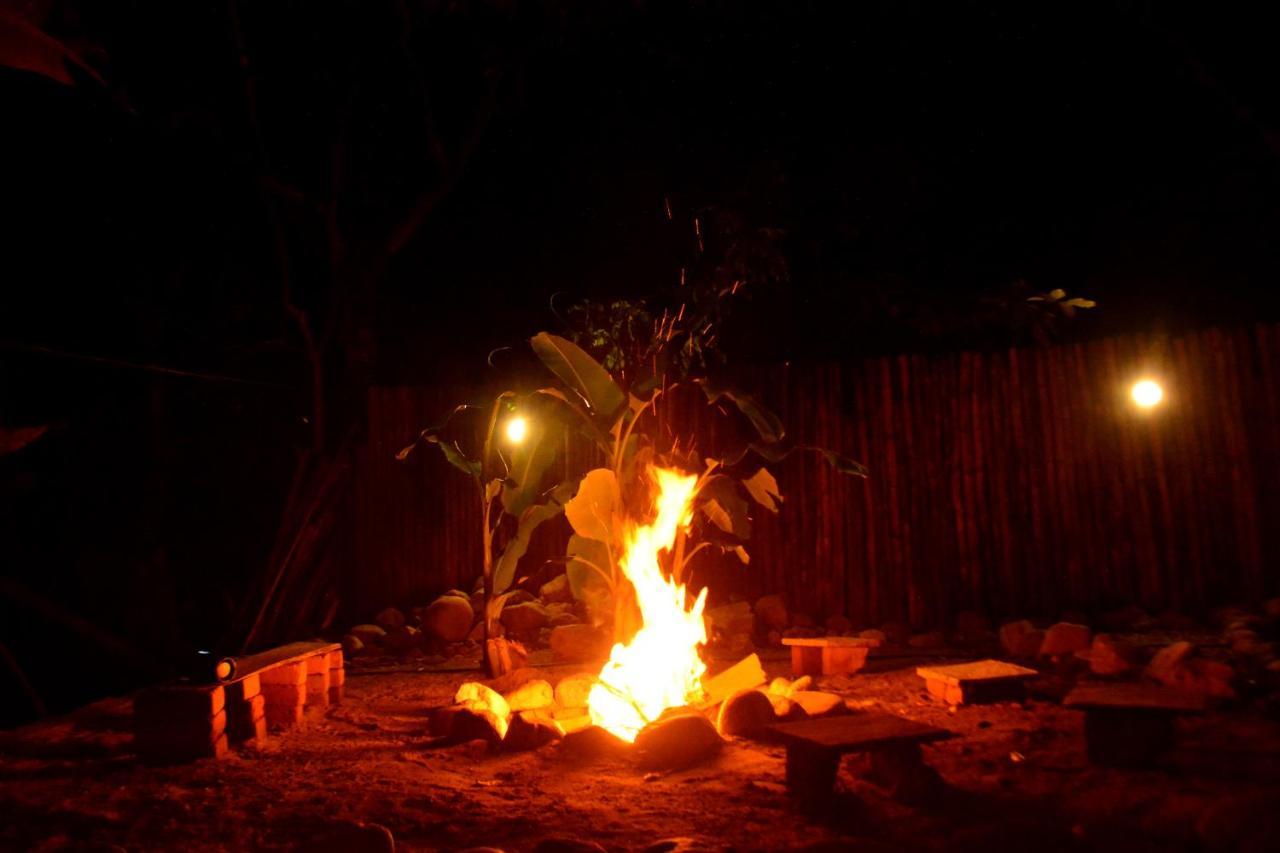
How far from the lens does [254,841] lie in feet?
13.1

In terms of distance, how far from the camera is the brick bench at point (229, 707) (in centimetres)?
523

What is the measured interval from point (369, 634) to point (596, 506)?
3.61 metres

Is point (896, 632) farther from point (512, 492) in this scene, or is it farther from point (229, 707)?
point (229, 707)

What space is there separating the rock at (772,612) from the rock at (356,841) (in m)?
5.22

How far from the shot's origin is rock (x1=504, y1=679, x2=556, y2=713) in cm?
618

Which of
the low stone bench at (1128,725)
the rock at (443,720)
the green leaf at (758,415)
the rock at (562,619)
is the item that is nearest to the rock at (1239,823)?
the low stone bench at (1128,725)

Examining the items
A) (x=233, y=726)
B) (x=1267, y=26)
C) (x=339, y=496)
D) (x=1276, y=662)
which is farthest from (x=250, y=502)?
(x=1267, y=26)

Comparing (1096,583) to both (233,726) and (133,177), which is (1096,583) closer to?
(233,726)

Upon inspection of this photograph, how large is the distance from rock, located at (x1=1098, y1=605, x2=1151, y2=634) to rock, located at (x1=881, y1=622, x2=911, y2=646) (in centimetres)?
158

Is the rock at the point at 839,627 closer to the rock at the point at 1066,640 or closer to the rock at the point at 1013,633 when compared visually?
the rock at the point at 1013,633

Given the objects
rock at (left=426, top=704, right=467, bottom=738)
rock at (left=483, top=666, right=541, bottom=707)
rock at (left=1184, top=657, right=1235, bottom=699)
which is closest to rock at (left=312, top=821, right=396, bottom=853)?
rock at (left=426, top=704, right=467, bottom=738)

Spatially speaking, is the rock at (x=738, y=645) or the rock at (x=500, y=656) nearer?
the rock at (x=500, y=656)

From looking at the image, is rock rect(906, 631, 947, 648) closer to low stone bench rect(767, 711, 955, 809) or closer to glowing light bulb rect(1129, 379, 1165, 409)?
glowing light bulb rect(1129, 379, 1165, 409)

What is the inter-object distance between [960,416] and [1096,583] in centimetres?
184
